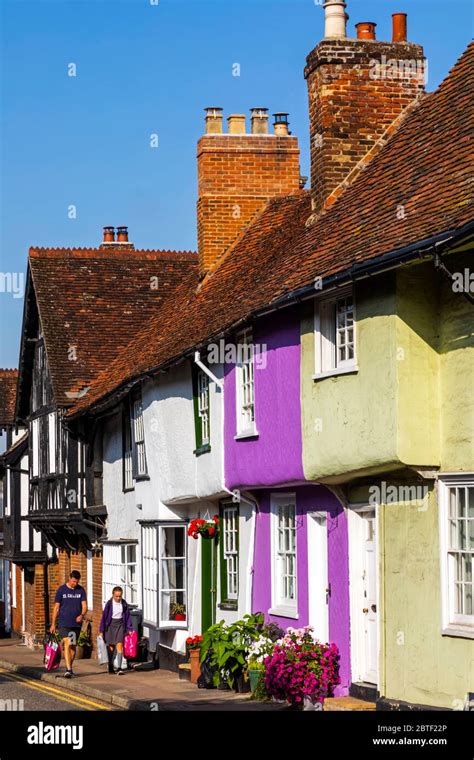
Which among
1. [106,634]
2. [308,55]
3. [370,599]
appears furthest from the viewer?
[106,634]

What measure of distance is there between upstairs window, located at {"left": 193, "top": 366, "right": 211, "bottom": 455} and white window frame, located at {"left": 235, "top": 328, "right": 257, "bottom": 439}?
5.93ft

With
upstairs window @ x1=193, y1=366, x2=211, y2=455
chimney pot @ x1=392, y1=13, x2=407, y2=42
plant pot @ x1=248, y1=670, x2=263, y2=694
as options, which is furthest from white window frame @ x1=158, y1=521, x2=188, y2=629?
chimney pot @ x1=392, y1=13, x2=407, y2=42

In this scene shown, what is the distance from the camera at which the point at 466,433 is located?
15250 mm

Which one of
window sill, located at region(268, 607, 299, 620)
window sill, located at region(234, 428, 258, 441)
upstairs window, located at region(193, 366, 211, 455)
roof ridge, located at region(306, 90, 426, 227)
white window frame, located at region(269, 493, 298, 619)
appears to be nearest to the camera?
window sill, located at region(268, 607, 299, 620)

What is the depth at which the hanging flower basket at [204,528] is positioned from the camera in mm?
23391

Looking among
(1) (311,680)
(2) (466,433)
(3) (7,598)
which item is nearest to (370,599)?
(1) (311,680)

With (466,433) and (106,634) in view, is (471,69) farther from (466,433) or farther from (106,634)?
(106,634)

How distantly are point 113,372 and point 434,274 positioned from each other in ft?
55.3

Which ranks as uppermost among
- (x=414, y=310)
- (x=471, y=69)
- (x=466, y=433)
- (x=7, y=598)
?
(x=471, y=69)

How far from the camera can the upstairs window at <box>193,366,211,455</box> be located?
23.3m

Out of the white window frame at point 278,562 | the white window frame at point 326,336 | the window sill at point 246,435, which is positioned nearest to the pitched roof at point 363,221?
the white window frame at point 326,336

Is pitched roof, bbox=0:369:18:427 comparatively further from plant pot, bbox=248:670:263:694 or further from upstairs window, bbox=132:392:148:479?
plant pot, bbox=248:670:263:694

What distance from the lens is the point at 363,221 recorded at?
18.0m

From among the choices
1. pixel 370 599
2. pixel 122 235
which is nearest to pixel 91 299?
pixel 122 235
